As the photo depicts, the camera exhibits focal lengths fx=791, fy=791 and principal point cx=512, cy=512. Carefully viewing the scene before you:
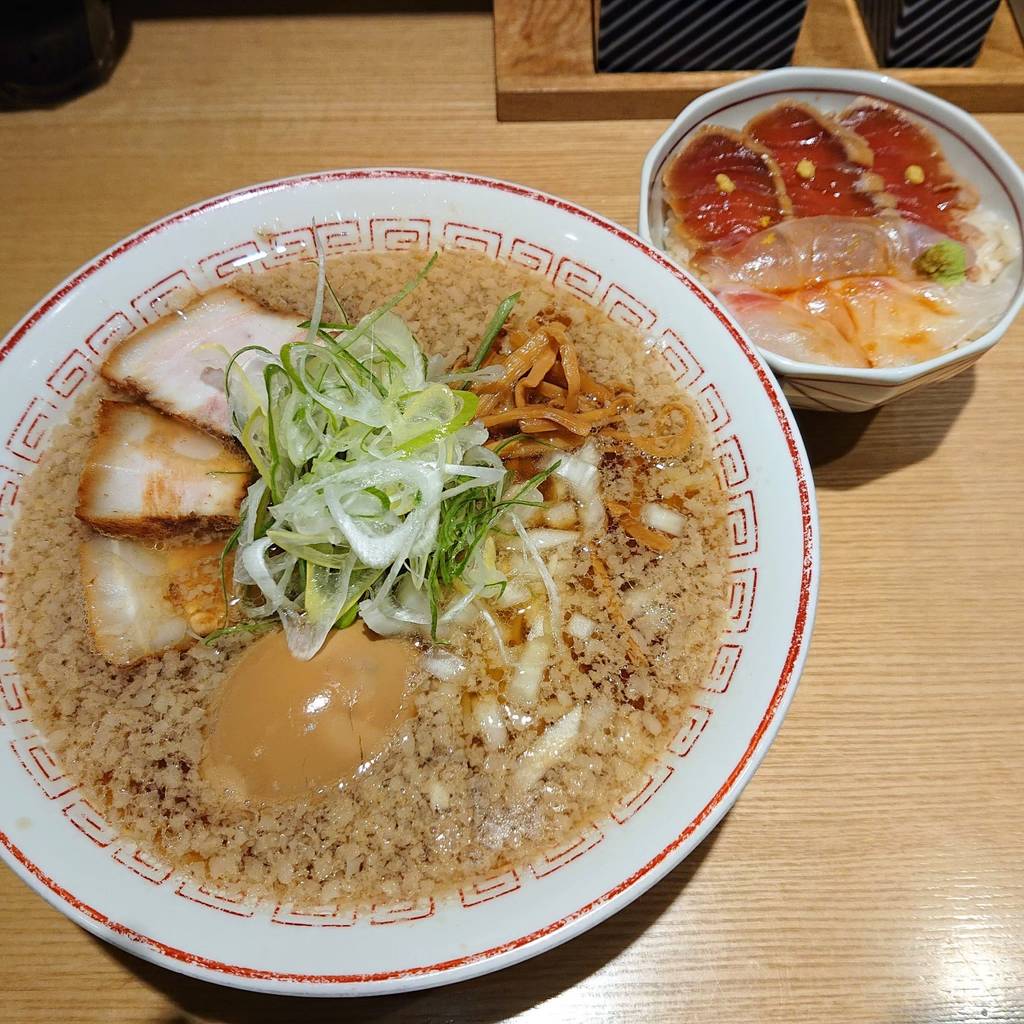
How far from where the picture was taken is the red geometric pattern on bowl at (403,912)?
3.42 feet

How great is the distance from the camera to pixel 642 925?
1.27 metres

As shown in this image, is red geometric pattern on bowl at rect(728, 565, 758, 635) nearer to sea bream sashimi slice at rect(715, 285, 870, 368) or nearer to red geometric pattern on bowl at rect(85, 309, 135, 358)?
sea bream sashimi slice at rect(715, 285, 870, 368)

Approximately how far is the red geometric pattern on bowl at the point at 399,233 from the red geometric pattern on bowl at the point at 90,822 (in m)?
1.10

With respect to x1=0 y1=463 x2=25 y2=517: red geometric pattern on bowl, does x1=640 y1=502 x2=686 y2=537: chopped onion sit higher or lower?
lower

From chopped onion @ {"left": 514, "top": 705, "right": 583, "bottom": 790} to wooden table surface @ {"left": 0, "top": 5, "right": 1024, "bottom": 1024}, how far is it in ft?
1.01

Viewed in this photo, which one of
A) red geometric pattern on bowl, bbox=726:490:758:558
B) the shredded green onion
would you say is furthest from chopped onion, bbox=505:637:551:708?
red geometric pattern on bowl, bbox=726:490:758:558

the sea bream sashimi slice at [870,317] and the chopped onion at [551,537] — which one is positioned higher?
the sea bream sashimi slice at [870,317]

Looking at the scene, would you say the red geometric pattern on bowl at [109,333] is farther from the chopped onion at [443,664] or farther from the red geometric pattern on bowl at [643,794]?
the red geometric pattern on bowl at [643,794]

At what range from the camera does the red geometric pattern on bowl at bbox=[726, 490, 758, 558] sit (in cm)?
128

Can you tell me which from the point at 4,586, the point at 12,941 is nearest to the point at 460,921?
the point at 12,941

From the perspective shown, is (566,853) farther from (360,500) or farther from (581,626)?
(360,500)

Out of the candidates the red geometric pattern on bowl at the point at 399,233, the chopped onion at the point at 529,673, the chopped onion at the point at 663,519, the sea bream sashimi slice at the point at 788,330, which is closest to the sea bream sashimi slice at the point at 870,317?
the sea bream sashimi slice at the point at 788,330

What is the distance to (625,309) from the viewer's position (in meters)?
1.50

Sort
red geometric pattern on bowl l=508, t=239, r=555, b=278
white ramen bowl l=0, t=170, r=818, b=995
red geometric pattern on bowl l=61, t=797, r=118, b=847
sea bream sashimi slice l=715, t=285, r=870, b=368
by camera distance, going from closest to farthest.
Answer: white ramen bowl l=0, t=170, r=818, b=995, red geometric pattern on bowl l=61, t=797, r=118, b=847, sea bream sashimi slice l=715, t=285, r=870, b=368, red geometric pattern on bowl l=508, t=239, r=555, b=278
